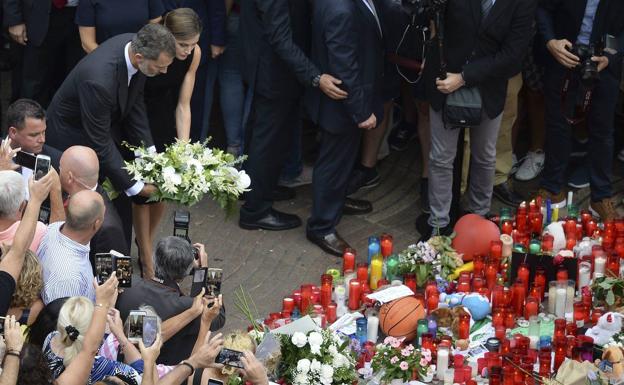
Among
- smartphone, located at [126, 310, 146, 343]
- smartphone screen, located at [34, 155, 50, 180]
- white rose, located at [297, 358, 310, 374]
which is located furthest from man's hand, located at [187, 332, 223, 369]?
smartphone screen, located at [34, 155, 50, 180]

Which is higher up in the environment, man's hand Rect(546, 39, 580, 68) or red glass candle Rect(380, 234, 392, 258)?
man's hand Rect(546, 39, 580, 68)

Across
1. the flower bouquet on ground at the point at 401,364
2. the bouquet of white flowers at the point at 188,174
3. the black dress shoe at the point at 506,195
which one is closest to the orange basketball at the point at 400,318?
the flower bouquet on ground at the point at 401,364

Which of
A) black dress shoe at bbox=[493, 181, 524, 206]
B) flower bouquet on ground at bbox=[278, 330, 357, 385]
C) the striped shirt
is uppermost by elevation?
the striped shirt

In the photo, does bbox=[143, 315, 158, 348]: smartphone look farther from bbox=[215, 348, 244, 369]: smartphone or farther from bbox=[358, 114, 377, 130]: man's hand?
bbox=[358, 114, 377, 130]: man's hand

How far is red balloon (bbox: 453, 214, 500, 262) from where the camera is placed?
8453 millimetres

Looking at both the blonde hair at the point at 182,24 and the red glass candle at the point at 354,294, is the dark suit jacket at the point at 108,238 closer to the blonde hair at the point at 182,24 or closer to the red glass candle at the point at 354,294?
the blonde hair at the point at 182,24

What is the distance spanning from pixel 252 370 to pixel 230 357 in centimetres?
12

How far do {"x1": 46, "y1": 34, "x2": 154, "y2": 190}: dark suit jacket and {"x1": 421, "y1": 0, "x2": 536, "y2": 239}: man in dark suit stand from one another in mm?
2265

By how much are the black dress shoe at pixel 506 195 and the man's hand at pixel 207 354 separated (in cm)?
460

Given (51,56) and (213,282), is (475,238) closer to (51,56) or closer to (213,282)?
(213,282)

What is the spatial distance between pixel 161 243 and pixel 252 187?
107 inches

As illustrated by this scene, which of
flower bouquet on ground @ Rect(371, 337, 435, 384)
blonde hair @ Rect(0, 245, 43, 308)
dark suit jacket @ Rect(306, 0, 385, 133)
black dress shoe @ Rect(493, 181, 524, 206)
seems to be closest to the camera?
blonde hair @ Rect(0, 245, 43, 308)

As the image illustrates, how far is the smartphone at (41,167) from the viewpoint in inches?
266

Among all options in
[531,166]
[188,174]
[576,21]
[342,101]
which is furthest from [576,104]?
[188,174]
